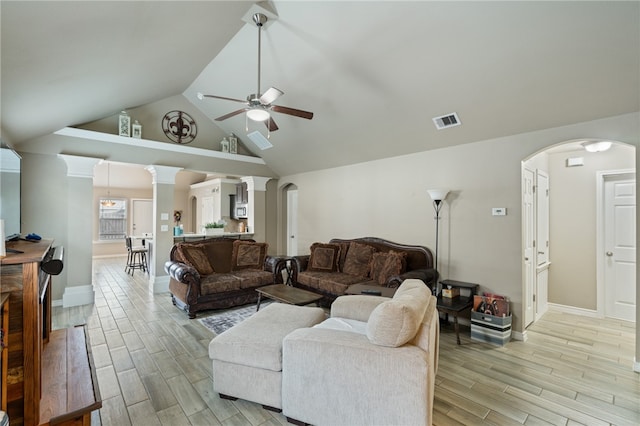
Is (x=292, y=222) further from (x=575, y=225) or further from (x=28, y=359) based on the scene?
(x=28, y=359)

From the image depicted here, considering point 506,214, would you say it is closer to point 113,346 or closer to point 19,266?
point 19,266

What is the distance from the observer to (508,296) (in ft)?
11.8

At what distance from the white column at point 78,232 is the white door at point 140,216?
Answer: 6.19 metres

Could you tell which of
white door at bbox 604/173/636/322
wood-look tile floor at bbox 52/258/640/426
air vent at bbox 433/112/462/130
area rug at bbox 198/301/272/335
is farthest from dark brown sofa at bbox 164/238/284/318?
white door at bbox 604/173/636/322

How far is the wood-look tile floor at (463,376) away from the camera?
211 centimetres

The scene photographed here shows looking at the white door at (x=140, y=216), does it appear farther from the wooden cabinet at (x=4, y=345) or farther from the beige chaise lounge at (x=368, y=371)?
the beige chaise lounge at (x=368, y=371)

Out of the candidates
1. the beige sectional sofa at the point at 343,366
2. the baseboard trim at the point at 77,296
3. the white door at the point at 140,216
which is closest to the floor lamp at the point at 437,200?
the beige sectional sofa at the point at 343,366

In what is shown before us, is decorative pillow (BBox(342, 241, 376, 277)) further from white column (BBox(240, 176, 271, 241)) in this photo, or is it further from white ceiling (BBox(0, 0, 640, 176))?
white column (BBox(240, 176, 271, 241))

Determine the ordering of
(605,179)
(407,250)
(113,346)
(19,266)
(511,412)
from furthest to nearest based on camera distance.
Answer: (407,250) < (605,179) < (113,346) < (511,412) < (19,266)

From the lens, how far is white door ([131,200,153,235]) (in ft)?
33.5

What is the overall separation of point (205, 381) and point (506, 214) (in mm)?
3778

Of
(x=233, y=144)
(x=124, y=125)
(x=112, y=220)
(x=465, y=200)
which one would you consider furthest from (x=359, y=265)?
(x=112, y=220)

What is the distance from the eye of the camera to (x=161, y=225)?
17.8 feet

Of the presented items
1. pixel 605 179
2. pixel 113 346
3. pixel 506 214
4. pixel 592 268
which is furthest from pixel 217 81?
pixel 592 268
